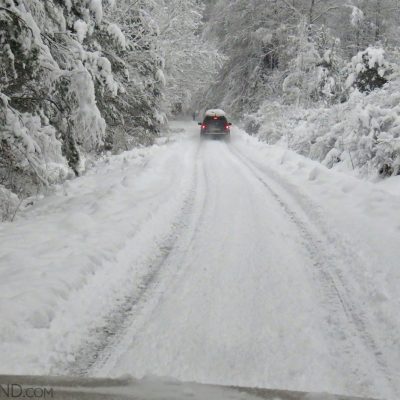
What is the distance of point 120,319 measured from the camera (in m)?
4.05

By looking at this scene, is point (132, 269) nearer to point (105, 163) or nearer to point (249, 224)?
point (249, 224)

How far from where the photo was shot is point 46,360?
3.28 m

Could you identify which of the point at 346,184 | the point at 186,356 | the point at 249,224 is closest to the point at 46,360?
the point at 186,356

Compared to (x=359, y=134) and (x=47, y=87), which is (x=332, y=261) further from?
(x=359, y=134)

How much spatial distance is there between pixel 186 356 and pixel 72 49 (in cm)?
703

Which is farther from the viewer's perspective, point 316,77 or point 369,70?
point 316,77

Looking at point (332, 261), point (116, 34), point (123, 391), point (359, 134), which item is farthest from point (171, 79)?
point (123, 391)

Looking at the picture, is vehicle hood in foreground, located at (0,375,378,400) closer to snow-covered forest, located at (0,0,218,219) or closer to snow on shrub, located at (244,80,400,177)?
snow-covered forest, located at (0,0,218,219)

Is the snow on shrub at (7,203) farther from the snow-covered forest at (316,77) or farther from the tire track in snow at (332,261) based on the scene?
the snow-covered forest at (316,77)

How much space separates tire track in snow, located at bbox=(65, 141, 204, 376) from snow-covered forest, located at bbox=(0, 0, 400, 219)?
333cm

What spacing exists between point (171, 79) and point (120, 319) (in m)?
21.7

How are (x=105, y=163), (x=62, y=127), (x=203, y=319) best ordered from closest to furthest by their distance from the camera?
(x=203, y=319) < (x=62, y=127) < (x=105, y=163)

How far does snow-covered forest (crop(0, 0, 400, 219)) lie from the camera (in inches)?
306

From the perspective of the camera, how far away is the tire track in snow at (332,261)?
351 cm
